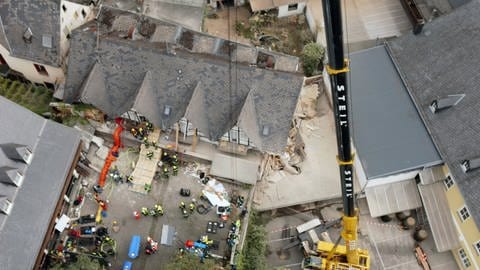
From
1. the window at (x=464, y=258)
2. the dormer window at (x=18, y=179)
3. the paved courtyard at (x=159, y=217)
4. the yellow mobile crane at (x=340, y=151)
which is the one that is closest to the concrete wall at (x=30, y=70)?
the paved courtyard at (x=159, y=217)

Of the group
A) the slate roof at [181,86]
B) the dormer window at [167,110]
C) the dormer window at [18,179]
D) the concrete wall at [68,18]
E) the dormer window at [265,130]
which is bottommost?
the dormer window at [18,179]

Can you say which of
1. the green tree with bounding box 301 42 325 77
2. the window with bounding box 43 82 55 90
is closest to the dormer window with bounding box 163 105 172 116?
the window with bounding box 43 82 55 90

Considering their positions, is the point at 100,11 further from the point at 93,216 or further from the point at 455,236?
the point at 455,236

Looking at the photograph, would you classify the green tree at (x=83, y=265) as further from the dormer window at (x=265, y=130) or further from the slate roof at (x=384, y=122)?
the slate roof at (x=384, y=122)

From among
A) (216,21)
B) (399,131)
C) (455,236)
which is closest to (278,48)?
(216,21)

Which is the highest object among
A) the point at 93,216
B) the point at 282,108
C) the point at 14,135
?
the point at 282,108

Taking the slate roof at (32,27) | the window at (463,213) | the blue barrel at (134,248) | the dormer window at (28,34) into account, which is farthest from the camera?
the dormer window at (28,34)

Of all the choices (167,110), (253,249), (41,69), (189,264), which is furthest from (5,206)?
(253,249)

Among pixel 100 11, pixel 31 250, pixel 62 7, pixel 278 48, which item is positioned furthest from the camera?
pixel 278 48
